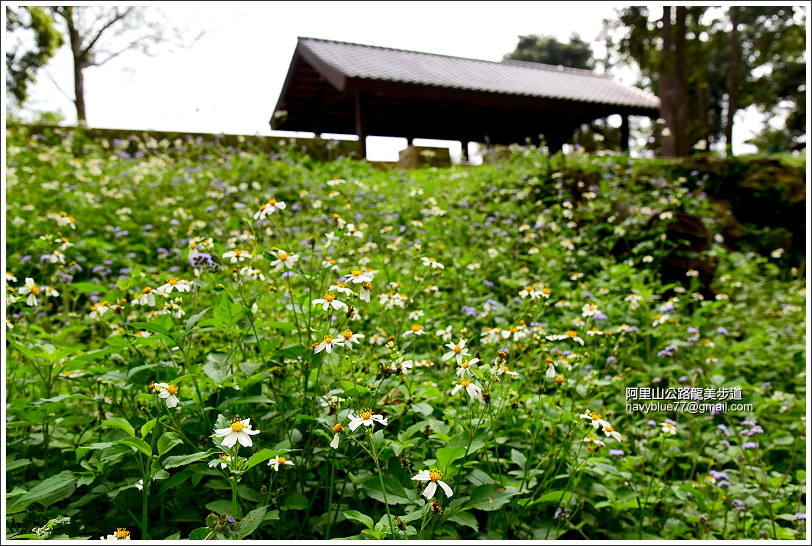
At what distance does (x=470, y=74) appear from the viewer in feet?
35.0

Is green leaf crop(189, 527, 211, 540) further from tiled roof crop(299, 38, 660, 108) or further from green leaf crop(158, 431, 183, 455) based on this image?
tiled roof crop(299, 38, 660, 108)

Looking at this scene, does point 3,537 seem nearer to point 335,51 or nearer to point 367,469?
point 367,469

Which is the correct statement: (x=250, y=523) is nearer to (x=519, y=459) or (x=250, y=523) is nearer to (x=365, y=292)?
(x=365, y=292)

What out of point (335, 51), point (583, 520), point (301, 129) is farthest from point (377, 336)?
point (301, 129)

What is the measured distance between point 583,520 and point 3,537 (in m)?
1.53

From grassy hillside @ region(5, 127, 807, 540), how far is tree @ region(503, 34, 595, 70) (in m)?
19.8

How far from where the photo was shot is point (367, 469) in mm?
1546

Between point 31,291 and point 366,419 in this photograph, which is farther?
point 31,291

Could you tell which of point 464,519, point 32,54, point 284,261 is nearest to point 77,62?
point 32,54

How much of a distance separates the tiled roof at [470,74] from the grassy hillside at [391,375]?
14.0 ft

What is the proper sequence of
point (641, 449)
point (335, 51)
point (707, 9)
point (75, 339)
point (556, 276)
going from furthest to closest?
point (707, 9) → point (335, 51) → point (556, 276) → point (75, 339) → point (641, 449)

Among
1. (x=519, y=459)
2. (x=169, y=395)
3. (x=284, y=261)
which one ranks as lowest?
(x=519, y=459)

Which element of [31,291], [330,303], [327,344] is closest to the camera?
[327,344]

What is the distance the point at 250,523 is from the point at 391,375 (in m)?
0.50
